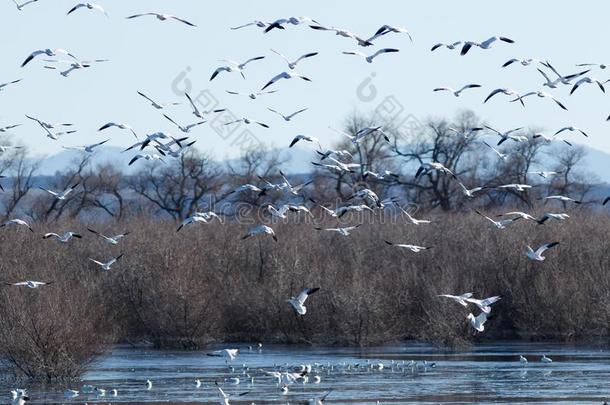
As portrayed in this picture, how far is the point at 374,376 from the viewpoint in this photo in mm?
33719

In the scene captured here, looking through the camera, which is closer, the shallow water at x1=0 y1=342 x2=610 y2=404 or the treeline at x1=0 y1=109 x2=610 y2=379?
the shallow water at x1=0 y1=342 x2=610 y2=404

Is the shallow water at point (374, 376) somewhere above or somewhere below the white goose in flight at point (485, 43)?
below

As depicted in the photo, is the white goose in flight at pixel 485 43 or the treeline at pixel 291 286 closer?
the white goose in flight at pixel 485 43

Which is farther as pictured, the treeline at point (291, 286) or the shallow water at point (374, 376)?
the treeline at point (291, 286)

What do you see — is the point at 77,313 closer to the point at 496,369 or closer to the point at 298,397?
the point at 298,397

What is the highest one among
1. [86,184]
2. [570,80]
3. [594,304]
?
[86,184]

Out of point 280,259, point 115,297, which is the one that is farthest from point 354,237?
point 115,297

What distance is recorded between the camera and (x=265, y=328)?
45656 millimetres

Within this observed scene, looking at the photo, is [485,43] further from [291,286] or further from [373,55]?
[291,286]

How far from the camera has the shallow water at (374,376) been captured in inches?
1160

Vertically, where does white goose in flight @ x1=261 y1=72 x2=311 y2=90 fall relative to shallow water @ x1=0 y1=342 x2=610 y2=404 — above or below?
above

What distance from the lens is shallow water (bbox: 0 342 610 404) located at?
29453 mm

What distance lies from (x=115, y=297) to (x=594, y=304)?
1398cm

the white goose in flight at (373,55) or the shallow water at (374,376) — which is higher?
the white goose in flight at (373,55)
